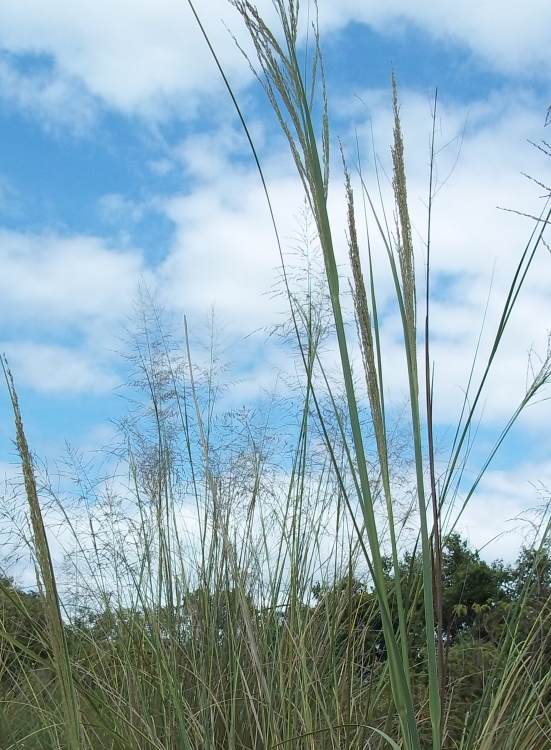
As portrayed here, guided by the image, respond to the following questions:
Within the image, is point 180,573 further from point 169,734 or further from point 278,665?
point 169,734

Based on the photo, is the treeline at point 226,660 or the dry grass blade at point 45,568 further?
the treeline at point 226,660

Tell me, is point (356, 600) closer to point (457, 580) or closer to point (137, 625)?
point (137, 625)

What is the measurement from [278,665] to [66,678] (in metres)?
1.45

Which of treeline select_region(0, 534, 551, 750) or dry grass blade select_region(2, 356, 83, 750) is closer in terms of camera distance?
dry grass blade select_region(2, 356, 83, 750)

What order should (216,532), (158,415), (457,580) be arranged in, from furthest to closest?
(457,580) → (158,415) → (216,532)

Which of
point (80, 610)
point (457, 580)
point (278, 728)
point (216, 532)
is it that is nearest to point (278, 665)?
point (278, 728)

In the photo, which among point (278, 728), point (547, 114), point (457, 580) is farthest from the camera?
point (457, 580)

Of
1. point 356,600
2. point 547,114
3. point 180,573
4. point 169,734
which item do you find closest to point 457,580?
point 356,600

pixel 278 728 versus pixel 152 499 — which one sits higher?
pixel 152 499

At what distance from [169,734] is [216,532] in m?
0.70

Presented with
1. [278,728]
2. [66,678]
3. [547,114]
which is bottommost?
[278,728]

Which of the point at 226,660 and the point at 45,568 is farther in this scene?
the point at 226,660

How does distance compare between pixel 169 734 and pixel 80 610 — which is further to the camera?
pixel 80 610

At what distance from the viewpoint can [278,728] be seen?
89.7 inches
